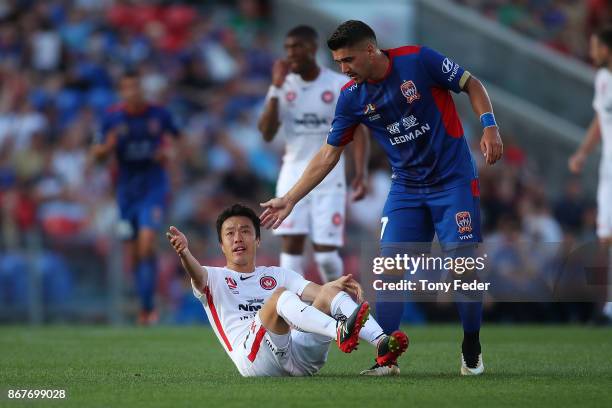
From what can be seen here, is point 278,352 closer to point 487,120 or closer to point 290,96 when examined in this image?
point 487,120

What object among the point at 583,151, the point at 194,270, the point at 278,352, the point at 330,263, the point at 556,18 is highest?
the point at 556,18

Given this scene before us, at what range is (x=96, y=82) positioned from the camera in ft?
60.8

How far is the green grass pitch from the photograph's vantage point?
20.7 feet

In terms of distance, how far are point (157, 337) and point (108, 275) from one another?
149 inches

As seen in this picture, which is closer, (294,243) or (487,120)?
(487,120)

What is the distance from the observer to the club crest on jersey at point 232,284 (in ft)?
24.9

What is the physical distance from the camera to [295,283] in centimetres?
759

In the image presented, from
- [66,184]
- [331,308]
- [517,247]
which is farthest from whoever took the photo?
[66,184]

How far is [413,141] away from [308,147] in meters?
3.66

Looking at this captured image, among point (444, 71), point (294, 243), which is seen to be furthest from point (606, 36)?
point (444, 71)

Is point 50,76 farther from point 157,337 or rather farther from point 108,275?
point 157,337

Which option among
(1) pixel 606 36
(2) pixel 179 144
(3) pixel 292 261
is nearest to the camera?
(3) pixel 292 261

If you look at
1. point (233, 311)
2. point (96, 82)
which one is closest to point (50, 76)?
point (96, 82)

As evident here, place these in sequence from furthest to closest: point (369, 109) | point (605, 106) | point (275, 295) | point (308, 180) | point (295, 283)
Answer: point (605, 106) < point (308, 180) < point (369, 109) < point (295, 283) < point (275, 295)
